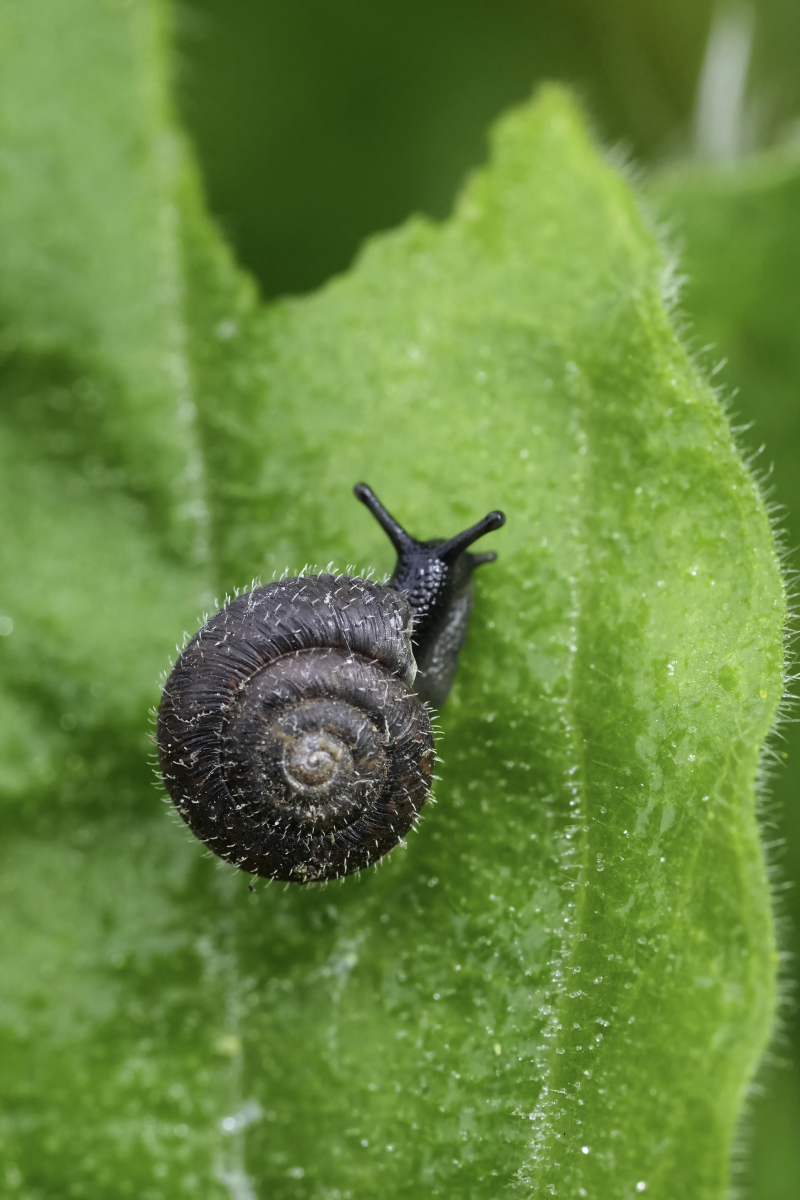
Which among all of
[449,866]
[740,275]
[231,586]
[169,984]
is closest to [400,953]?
[449,866]

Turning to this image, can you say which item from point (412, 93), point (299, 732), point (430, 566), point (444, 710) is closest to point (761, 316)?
point (430, 566)

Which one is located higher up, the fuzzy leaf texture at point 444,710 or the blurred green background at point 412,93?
the blurred green background at point 412,93

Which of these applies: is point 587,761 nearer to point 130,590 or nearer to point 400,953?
point 400,953

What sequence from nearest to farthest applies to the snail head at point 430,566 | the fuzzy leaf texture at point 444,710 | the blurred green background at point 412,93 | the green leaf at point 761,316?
1. the fuzzy leaf texture at point 444,710
2. the snail head at point 430,566
3. the green leaf at point 761,316
4. the blurred green background at point 412,93

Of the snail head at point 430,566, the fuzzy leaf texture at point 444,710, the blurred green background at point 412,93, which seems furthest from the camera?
the blurred green background at point 412,93

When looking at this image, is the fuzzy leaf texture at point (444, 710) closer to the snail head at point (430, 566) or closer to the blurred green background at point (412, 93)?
the snail head at point (430, 566)

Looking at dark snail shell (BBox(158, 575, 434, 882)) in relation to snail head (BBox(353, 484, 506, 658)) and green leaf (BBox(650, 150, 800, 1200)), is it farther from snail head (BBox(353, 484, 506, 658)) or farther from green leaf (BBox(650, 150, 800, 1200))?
green leaf (BBox(650, 150, 800, 1200))

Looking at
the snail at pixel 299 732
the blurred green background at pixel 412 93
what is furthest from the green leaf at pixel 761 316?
the snail at pixel 299 732

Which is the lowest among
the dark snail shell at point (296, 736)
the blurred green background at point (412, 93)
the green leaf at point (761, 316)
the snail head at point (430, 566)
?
the dark snail shell at point (296, 736)

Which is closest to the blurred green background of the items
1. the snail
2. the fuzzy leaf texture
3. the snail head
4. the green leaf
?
the green leaf
